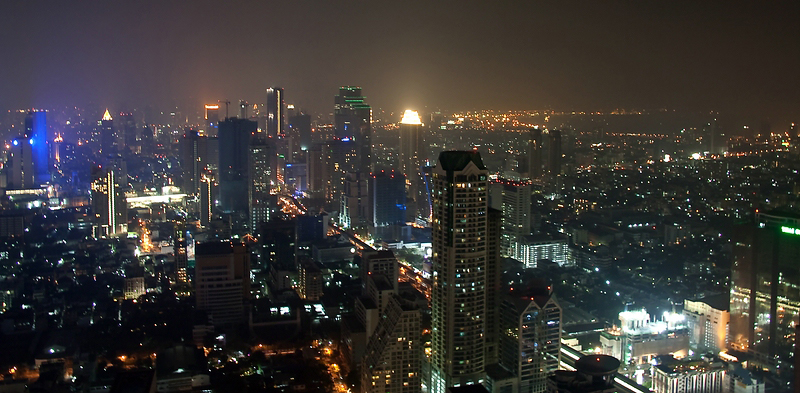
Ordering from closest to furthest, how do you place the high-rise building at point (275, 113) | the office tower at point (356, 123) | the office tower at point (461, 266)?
1. the office tower at point (461, 266)
2. the office tower at point (356, 123)
3. the high-rise building at point (275, 113)

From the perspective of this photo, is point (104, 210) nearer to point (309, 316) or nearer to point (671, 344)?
point (309, 316)

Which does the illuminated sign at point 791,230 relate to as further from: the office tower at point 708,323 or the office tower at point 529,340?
the office tower at point 529,340

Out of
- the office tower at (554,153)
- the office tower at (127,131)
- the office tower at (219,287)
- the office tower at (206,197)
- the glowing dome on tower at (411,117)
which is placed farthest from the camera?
the office tower at (127,131)

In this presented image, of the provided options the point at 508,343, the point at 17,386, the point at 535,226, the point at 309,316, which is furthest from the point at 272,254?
the point at 508,343

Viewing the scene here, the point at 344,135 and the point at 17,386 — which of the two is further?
the point at 344,135

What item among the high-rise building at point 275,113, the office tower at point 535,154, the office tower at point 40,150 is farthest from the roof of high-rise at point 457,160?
the office tower at point 40,150

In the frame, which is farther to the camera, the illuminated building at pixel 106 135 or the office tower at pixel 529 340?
the illuminated building at pixel 106 135

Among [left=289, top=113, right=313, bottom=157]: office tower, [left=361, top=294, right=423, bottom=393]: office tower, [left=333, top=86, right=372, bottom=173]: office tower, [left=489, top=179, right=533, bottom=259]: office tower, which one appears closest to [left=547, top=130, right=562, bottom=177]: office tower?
[left=489, top=179, right=533, bottom=259]: office tower

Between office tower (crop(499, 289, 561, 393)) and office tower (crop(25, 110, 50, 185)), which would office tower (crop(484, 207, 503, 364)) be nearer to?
office tower (crop(499, 289, 561, 393))
